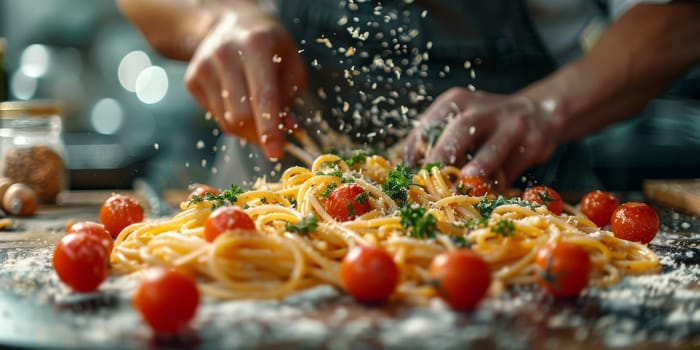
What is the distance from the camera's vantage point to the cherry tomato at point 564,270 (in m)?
2.37

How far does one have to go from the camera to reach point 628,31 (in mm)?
4805

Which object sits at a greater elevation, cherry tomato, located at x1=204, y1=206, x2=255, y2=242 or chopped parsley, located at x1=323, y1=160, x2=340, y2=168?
cherry tomato, located at x1=204, y1=206, x2=255, y2=242

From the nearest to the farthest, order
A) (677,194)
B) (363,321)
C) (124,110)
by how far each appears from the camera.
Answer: (363,321) → (677,194) → (124,110)

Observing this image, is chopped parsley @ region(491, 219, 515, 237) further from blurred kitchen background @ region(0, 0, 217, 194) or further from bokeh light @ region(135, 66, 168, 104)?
bokeh light @ region(135, 66, 168, 104)

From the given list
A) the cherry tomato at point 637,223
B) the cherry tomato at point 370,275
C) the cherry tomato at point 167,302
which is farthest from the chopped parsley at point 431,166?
the cherry tomato at point 167,302

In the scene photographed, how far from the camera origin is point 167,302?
2043 mm

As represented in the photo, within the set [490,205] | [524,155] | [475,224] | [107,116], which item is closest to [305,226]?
[475,224]

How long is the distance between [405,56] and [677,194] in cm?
186

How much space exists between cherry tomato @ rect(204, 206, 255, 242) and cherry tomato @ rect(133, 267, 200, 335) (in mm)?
555

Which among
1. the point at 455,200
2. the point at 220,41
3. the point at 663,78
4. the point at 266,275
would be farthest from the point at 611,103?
the point at 266,275

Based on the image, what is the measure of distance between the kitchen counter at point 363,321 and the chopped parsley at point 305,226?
319mm


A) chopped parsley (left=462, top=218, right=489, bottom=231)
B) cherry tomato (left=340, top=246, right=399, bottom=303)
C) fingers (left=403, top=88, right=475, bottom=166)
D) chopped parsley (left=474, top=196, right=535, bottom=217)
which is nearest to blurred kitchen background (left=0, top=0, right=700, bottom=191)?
fingers (left=403, top=88, right=475, bottom=166)

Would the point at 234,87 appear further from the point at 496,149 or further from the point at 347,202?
the point at 496,149

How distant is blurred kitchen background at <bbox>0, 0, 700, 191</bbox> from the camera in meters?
6.70
